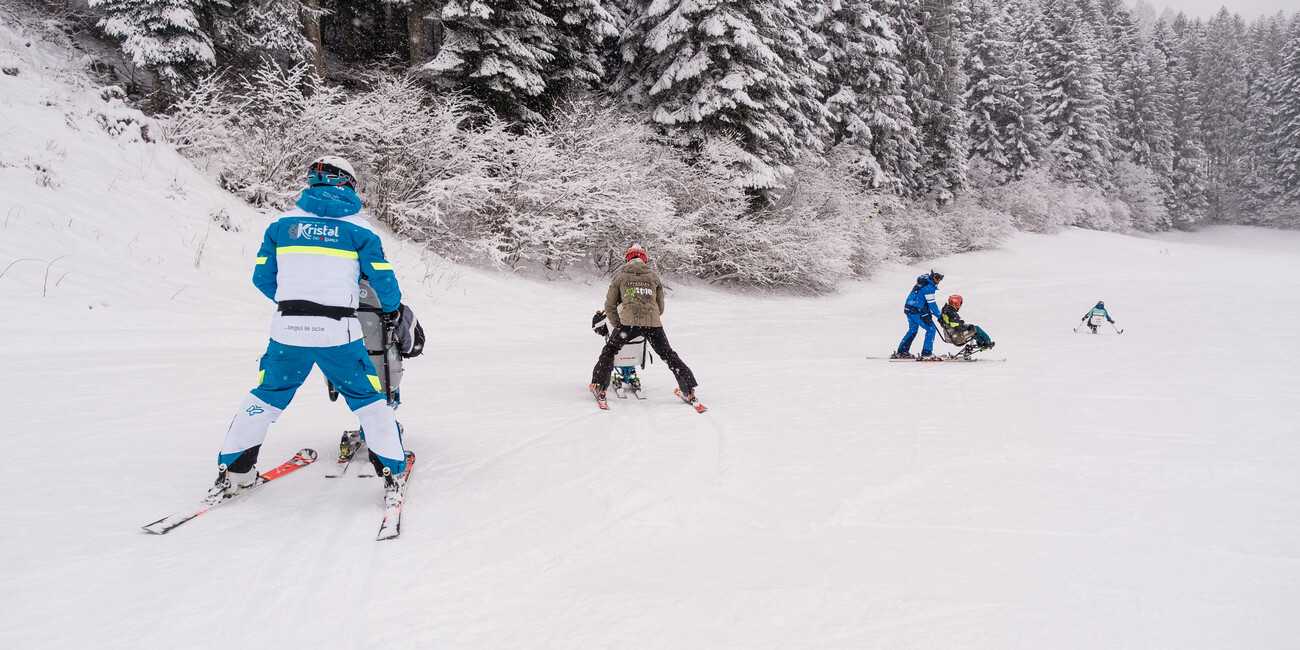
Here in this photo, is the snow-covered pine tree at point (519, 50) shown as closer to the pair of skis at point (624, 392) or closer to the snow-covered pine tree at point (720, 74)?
the snow-covered pine tree at point (720, 74)

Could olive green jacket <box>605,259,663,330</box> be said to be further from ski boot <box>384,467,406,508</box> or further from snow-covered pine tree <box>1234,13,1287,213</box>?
snow-covered pine tree <box>1234,13,1287,213</box>

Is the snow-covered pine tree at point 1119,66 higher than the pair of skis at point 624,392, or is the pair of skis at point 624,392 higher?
the snow-covered pine tree at point 1119,66

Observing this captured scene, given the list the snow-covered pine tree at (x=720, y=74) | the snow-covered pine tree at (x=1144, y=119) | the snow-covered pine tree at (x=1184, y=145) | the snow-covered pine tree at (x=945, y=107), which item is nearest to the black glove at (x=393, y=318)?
the snow-covered pine tree at (x=720, y=74)

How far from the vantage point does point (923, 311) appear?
10102 mm

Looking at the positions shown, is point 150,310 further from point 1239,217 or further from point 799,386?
point 1239,217

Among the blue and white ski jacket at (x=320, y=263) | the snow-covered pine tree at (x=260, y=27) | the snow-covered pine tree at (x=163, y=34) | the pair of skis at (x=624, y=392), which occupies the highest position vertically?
the snow-covered pine tree at (x=260, y=27)

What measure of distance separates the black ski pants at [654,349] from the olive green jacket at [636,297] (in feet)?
0.29

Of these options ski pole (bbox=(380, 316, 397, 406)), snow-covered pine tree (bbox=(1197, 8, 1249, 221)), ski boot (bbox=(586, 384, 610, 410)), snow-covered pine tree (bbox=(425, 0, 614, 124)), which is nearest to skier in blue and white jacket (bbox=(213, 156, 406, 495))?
ski pole (bbox=(380, 316, 397, 406))

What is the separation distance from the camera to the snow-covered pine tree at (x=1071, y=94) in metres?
42.1

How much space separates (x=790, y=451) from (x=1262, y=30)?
95020 mm

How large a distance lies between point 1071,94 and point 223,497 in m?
53.4

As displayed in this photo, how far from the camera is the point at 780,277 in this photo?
20797 mm

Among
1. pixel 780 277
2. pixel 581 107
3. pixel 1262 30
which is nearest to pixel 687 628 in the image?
pixel 581 107

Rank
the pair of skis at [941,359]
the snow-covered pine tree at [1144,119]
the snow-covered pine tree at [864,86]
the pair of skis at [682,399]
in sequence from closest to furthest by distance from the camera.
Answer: the pair of skis at [682,399] → the pair of skis at [941,359] → the snow-covered pine tree at [864,86] → the snow-covered pine tree at [1144,119]
